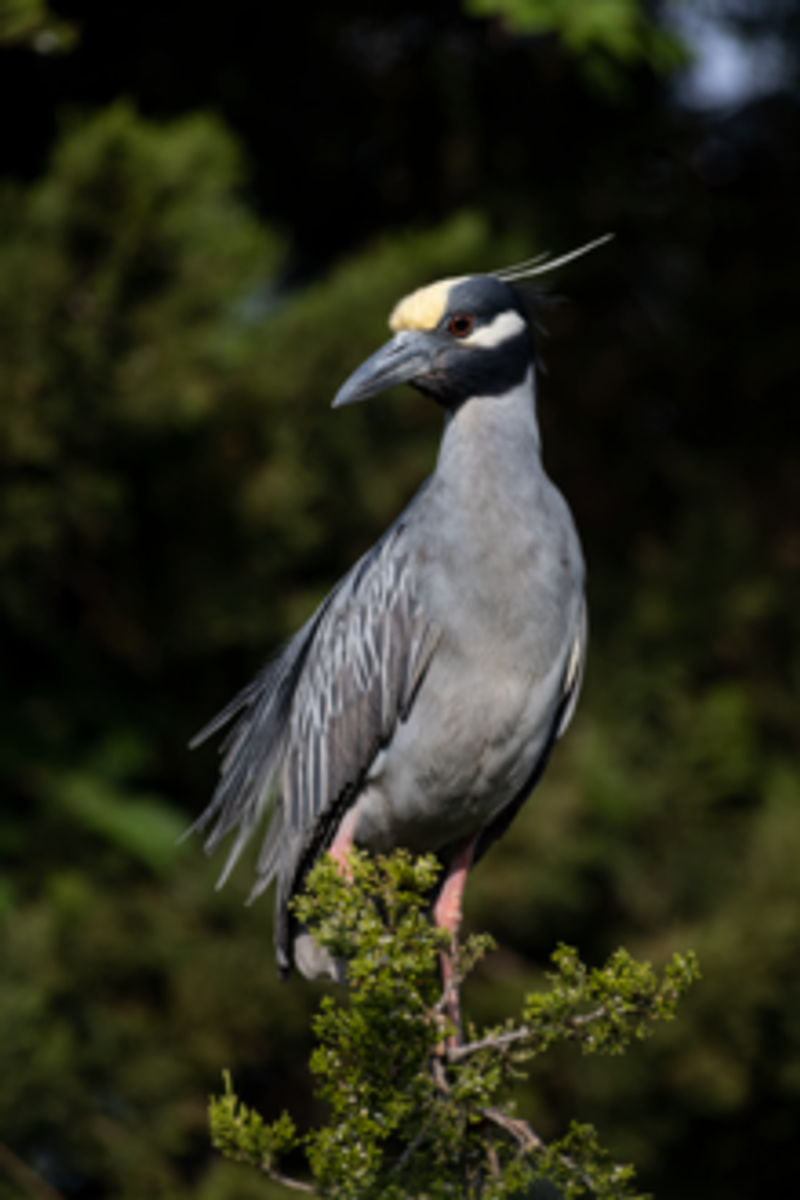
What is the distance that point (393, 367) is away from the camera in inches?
82.7

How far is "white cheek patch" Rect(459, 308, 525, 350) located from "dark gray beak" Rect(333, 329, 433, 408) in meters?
0.08

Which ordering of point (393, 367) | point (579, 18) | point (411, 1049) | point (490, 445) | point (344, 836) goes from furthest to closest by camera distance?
point (579, 18), point (344, 836), point (490, 445), point (393, 367), point (411, 1049)

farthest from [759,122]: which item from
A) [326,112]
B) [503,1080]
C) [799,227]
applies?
[503,1080]

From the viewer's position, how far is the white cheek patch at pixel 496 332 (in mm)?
2168

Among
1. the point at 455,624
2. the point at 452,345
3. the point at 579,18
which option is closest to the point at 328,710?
the point at 455,624

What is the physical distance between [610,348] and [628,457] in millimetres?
517

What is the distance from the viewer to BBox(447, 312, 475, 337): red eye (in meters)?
2.15

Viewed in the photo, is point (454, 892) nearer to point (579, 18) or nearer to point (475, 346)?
point (475, 346)

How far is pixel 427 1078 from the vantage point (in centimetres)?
165

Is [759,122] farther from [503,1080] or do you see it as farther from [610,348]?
[503,1080]

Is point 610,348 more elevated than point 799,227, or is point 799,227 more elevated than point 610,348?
point 799,227

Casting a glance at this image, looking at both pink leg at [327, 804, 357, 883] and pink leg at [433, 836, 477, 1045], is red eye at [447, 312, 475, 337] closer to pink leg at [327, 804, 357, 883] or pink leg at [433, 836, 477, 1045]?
pink leg at [327, 804, 357, 883]

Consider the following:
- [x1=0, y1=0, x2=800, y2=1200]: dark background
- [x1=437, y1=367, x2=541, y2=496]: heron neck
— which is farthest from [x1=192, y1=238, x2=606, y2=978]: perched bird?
[x1=0, y1=0, x2=800, y2=1200]: dark background

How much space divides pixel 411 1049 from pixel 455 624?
76 centimetres
